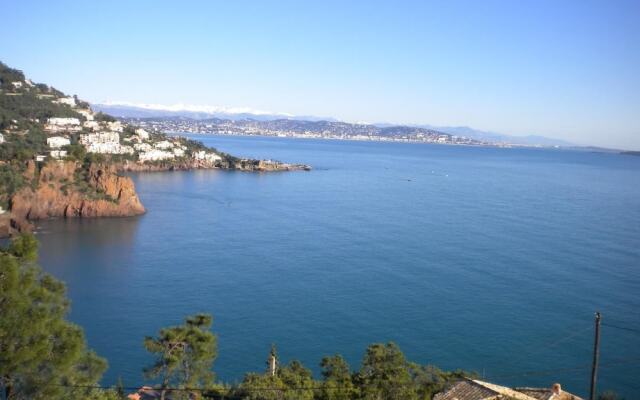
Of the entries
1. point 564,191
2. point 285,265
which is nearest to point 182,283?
point 285,265

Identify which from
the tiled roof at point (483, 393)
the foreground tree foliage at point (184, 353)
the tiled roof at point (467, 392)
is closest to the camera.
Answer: the tiled roof at point (483, 393)

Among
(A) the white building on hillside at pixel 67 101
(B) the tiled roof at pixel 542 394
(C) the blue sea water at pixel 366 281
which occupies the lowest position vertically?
(C) the blue sea water at pixel 366 281

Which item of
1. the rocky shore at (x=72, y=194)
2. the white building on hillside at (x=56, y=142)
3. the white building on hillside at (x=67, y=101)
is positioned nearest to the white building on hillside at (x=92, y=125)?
the white building on hillside at (x=67, y=101)

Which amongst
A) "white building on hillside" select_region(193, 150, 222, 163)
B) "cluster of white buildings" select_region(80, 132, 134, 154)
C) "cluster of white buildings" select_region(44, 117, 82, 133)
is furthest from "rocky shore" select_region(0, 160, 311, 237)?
"white building on hillside" select_region(193, 150, 222, 163)

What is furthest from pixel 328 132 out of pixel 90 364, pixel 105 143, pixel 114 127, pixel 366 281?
pixel 90 364

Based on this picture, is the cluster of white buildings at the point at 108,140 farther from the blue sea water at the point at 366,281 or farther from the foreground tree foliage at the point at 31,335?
the foreground tree foliage at the point at 31,335

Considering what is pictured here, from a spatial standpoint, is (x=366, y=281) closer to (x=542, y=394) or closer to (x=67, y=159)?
(x=542, y=394)
